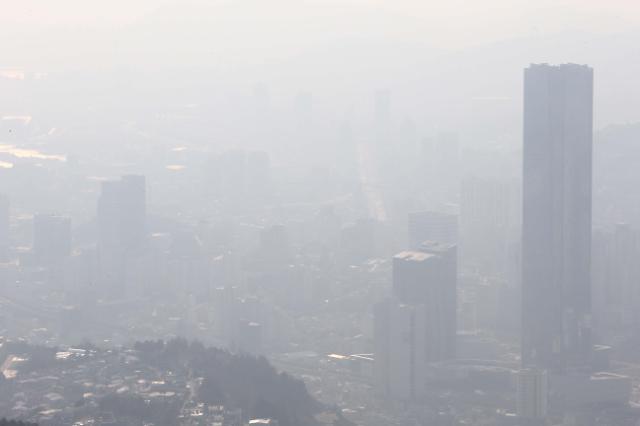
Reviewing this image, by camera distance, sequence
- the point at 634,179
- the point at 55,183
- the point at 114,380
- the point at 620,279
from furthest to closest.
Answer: the point at 55,183
the point at 634,179
the point at 620,279
the point at 114,380

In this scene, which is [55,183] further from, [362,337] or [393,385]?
[393,385]

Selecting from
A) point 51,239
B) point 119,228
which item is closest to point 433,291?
point 119,228

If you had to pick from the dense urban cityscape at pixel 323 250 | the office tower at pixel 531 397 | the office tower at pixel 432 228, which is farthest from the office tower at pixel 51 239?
the office tower at pixel 531 397

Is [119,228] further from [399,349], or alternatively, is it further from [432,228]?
[399,349]

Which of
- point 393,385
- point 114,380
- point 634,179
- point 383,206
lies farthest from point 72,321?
point 634,179

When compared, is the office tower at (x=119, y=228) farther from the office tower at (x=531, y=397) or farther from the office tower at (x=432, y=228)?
the office tower at (x=531, y=397)

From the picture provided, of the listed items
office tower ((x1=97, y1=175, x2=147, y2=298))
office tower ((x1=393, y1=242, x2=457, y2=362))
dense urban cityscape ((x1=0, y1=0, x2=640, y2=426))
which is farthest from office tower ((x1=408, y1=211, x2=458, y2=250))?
office tower ((x1=393, y1=242, x2=457, y2=362))

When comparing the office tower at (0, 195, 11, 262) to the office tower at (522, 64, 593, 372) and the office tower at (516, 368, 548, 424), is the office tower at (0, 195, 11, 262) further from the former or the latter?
the office tower at (516, 368, 548, 424)
